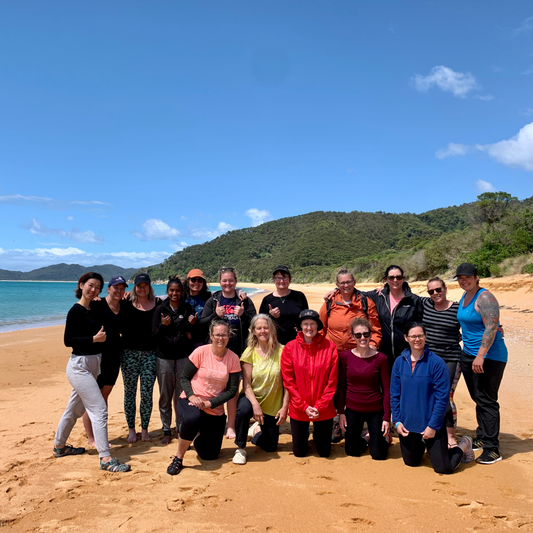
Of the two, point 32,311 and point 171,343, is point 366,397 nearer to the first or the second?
point 171,343

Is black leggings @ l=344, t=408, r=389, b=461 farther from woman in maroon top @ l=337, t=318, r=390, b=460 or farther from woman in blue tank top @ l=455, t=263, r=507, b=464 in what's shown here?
woman in blue tank top @ l=455, t=263, r=507, b=464

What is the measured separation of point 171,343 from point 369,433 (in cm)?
239

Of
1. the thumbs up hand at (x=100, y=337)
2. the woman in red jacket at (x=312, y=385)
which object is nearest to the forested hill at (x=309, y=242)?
the woman in red jacket at (x=312, y=385)

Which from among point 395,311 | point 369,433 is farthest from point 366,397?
point 395,311

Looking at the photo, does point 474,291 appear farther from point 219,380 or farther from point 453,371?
point 219,380

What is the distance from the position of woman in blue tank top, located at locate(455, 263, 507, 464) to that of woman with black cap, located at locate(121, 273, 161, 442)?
3.52 metres

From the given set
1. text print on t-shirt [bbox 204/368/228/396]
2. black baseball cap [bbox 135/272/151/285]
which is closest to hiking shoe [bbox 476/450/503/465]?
text print on t-shirt [bbox 204/368/228/396]

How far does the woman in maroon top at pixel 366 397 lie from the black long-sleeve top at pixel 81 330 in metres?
2.68

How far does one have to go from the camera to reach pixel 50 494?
3398 millimetres

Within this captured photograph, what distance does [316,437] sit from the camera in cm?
426

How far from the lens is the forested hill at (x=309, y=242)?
98.4 metres

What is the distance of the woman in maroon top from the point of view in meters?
4.15

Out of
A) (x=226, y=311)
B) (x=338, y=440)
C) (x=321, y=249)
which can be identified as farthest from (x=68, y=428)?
(x=321, y=249)

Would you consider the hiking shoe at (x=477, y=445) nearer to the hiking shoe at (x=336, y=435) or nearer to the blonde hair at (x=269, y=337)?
the hiking shoe at (x=336, y=435)
